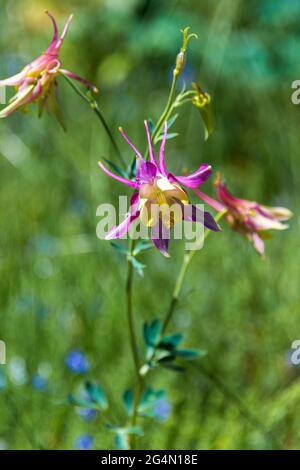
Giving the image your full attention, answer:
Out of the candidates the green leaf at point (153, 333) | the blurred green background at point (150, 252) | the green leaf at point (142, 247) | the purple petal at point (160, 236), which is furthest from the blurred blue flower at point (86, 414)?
the purple petal at point (160, 236)

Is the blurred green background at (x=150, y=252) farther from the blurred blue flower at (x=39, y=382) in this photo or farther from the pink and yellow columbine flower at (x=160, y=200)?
the pink and yellow columbine flower at (x=160, y=200)

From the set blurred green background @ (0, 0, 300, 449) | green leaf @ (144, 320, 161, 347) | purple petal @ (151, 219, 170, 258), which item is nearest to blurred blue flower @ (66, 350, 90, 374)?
blurred green background @ (0, 0, 300, 449)

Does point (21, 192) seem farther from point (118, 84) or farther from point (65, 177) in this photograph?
point (118, 84)

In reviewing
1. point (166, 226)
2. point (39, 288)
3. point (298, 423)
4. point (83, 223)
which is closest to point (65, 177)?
point (83, 223)

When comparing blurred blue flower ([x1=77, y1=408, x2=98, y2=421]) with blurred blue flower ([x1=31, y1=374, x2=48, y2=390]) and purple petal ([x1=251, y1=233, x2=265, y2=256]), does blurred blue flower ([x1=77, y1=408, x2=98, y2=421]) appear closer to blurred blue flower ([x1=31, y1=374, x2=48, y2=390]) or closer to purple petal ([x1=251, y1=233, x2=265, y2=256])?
blurred blue flower ([x1=31, y1=374, x2=48, y2=390])

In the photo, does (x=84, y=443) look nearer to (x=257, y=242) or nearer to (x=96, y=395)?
(x=96, y=395)

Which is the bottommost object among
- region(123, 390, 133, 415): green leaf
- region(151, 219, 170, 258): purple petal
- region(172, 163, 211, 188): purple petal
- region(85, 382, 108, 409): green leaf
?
region(123, 390, 133, 415): green leaf

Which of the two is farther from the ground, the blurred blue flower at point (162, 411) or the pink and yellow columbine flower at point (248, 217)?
the pink and yellow columbine flower at point (248, 217)
